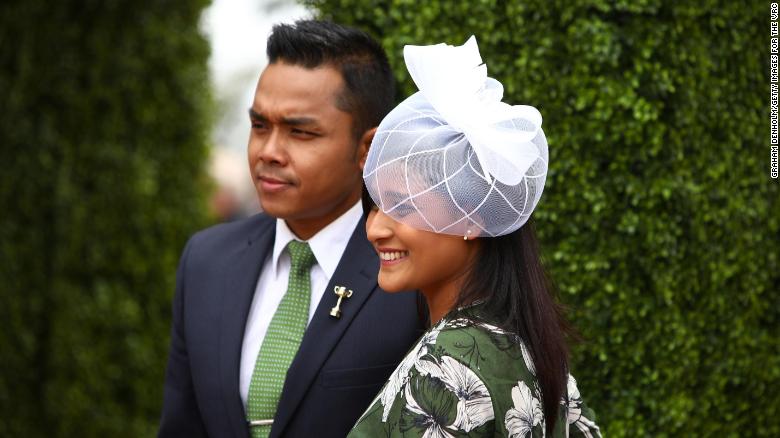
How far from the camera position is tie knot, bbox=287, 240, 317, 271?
2.77m

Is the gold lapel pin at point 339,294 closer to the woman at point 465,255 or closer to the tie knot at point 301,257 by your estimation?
the tie knot at point 301,257

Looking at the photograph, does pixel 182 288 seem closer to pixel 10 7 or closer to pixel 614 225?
pixel 614 225

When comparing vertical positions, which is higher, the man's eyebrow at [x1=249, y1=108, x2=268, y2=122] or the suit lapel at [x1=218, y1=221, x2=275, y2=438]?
the man's eyebrow at [x1=249, y1=108, x2=268, y2=122]

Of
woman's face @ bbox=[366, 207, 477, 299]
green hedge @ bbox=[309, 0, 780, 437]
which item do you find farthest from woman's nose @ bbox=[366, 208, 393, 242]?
green hedge @ bbox=[309, 0, 780, 437]

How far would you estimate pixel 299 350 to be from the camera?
2590 millimetres

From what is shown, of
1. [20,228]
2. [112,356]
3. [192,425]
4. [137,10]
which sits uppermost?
[137,10]

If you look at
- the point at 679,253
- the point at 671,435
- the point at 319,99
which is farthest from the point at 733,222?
the point at 319,99

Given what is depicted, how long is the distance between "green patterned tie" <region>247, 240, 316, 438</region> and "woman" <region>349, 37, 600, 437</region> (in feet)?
1.97

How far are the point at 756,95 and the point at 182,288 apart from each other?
1.77 meters

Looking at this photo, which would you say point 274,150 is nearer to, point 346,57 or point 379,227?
point 346,57

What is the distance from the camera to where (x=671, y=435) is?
3.00m

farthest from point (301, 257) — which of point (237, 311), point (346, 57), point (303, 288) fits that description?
point (346, 57)

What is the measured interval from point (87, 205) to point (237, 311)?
3243mm

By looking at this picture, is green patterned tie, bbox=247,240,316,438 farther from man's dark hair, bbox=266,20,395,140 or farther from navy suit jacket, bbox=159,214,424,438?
man's dark hair, bbox=266,20,395,140
